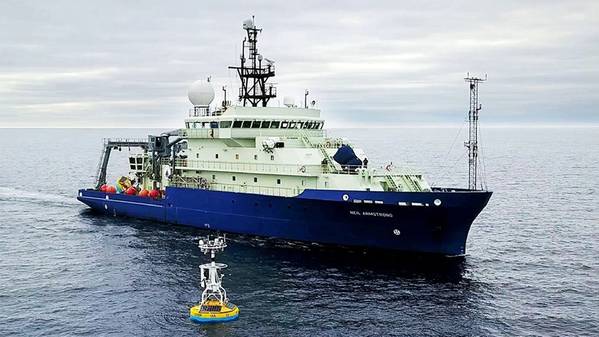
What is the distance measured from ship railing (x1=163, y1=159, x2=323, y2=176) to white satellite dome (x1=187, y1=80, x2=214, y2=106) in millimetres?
4576

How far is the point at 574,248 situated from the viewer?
118 ft

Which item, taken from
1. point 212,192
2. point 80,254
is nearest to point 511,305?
point 212,192

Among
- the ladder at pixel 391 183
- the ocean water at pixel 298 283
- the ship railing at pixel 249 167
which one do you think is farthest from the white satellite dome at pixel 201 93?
the ladder at pixel 391 183

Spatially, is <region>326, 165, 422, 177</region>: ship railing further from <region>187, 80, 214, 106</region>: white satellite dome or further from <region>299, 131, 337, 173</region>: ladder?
<region>187, 80, 214, 106</region>: white satellite dome

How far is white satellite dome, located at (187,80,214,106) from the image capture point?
45312mm

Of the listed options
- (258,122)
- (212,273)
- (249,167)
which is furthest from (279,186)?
(212,273)

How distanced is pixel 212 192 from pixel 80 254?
9.22m

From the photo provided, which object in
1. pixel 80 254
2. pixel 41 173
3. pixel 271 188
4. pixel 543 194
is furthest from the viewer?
pixel 41 173

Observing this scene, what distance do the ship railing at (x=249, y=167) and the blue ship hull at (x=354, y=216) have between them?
1907 millimetres

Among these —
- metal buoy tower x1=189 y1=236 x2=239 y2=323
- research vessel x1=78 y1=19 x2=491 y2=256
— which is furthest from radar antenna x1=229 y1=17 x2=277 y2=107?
metal buoy tower x1=189 y1=236 x2=239 y2=323

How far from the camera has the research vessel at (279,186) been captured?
32625 millimetres

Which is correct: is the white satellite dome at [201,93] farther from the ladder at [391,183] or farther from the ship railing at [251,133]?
the ladder at [391,183]

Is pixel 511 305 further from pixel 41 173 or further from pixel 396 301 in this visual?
pixel 41 173

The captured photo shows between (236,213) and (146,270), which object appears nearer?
(146,270)
